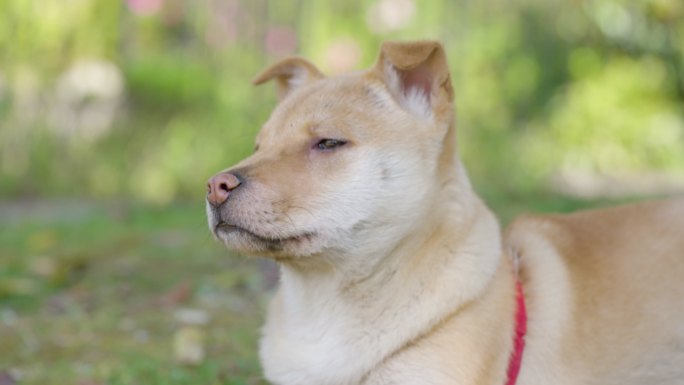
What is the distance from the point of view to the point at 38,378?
4.18m

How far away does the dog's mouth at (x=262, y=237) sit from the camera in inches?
126

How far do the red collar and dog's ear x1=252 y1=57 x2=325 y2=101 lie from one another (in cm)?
127

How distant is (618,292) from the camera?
360 centimetres

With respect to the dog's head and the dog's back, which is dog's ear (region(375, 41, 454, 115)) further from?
the dog's back

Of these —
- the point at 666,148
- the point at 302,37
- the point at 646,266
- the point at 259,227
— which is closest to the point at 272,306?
the point at 259,227

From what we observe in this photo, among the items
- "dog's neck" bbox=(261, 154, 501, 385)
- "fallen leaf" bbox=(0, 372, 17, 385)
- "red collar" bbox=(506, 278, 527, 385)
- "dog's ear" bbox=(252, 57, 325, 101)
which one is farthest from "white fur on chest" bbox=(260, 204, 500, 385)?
"fallen leaf" bbox=(0, 372, 17, 385)

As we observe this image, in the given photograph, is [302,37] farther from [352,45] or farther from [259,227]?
[259,227]

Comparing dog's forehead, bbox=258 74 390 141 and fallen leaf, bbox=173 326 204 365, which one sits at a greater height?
dog's forehead, bbox=258 74 390 141

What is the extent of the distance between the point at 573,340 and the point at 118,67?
23.8 ft

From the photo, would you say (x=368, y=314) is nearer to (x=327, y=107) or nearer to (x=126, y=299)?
(x=327, y=107)

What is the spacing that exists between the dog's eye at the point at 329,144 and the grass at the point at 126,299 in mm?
1299

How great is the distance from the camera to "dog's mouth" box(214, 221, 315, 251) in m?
3.21

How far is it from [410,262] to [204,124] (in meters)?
6.67

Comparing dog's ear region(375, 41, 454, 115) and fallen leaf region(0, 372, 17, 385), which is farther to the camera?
fallen leaf region(0, 372, 17, 385)
